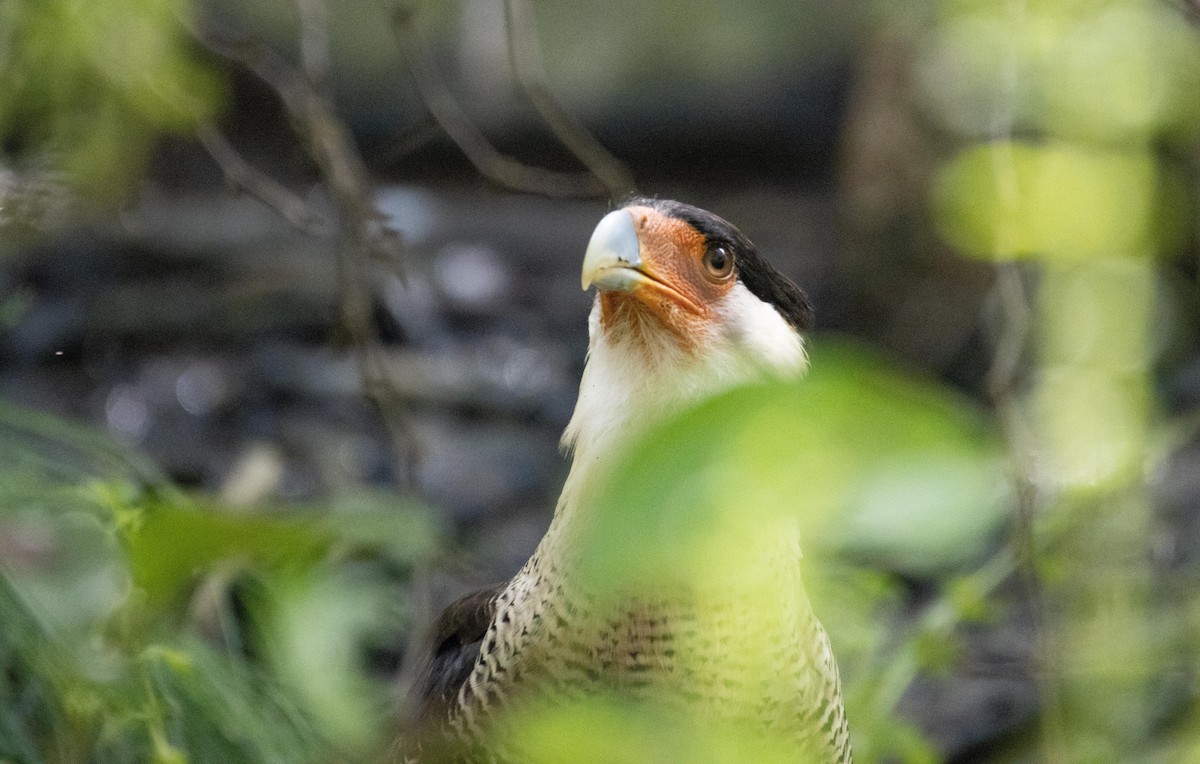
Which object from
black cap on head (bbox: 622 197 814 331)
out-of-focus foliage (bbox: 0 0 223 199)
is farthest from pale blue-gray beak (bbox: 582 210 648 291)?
out-of-focus foliage (bbox: 0 0 223 199)

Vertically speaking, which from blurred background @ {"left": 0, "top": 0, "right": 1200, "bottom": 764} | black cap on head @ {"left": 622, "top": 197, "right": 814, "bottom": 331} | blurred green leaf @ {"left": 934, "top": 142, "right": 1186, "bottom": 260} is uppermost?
blurred green leaf @ {"left": 934, "top": 142, "right": 1186, "bottom": 260}

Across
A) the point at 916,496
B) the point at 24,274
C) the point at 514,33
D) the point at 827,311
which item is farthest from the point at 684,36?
the point at 916,496

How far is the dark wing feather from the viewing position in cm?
193

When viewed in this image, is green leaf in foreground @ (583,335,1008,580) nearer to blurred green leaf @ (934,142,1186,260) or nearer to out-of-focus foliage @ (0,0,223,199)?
blurred green leaf @ (934,142,1186,260)

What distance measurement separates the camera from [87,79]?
2707mm

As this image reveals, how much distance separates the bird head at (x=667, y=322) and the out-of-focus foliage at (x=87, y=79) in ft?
3.58

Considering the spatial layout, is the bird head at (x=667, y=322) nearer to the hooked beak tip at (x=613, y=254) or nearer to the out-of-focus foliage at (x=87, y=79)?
the hooked beak tip at (x=613, y=254)

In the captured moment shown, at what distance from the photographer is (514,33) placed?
7.67 feet

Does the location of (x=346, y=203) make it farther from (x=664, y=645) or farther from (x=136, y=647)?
(x=664, y=645)

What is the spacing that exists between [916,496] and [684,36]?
295 inches

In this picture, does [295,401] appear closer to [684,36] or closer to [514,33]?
[514,33]

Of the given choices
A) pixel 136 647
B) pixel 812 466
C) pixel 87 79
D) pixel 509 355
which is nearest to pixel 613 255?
pixel 136 647

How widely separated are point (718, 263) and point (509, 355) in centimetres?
361

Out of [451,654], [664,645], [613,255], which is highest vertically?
[613,255]
